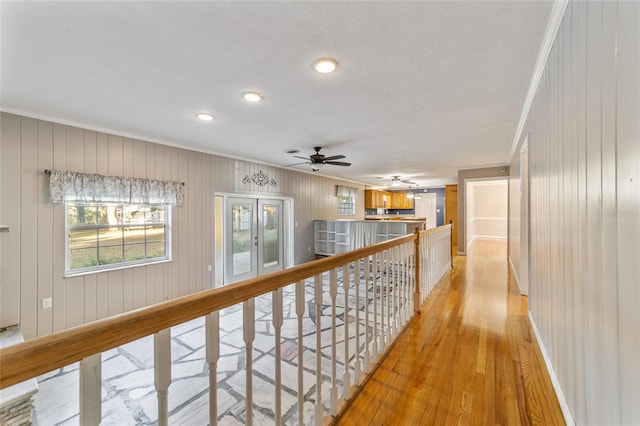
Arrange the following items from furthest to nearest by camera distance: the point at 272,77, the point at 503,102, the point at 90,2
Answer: the point at 503,102, the point at 272,77, the point at 90,2

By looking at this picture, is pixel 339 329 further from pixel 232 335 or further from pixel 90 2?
pixel 90 2

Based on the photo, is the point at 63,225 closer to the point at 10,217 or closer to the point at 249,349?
the point at 10,217

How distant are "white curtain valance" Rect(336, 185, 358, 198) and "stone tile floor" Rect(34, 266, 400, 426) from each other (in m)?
5.56

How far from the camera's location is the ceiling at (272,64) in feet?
4.86

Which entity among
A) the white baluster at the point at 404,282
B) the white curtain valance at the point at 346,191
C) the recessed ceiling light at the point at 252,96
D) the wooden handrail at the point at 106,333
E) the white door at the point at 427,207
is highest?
the recessed ceiling light at the point at 252,96

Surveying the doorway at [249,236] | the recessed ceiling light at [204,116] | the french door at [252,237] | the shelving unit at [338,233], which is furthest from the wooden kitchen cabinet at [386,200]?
the recessed ceiling light at [204,116]

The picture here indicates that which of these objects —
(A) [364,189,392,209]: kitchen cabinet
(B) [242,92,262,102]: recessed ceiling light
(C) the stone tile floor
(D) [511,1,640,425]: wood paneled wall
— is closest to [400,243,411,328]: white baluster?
(C) the stone tile floor

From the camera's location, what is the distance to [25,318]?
9.34 ft

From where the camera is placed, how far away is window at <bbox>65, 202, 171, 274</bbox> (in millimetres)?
3274

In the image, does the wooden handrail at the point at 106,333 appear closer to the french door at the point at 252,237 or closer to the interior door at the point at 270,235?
the french door at the point at 252,237

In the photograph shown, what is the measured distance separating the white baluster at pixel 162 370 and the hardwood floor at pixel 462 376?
118 cm

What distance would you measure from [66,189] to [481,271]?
6.61m

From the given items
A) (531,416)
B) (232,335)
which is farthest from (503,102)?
(232,335)

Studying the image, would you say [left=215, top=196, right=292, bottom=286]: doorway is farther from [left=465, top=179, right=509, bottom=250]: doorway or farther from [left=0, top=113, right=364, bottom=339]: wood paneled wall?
[left=465, top=179, right=509, bottom=250]: doorway
